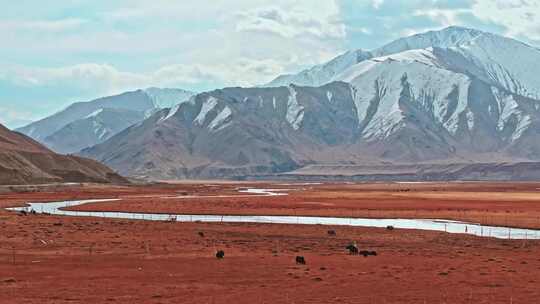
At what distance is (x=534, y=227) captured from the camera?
251 ft

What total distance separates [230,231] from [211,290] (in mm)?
33489

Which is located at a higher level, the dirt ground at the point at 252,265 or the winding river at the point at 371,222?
the winding river at the point at 371,222

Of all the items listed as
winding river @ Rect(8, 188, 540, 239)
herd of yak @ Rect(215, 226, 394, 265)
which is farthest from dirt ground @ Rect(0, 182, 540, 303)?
winding river @ Rect(8, 188, 540, 239)

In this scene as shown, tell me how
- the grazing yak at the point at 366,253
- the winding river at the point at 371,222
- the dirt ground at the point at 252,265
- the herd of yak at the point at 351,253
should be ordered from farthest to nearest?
the winding river at the point at 371,222, the grazing yak at the point at 366,253, the herd of yak at the point at 351,253, the dirt ground at the point at 252,265

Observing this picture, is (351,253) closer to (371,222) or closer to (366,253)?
(366,253)

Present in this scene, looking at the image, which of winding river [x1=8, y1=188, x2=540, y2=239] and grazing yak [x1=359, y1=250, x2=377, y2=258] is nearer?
grazing yak [x1=359, y1=250, x2=377, y2=258]

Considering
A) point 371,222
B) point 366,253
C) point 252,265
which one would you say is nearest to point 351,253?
point 366,253

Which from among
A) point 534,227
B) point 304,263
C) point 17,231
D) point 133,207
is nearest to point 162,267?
point 304,263

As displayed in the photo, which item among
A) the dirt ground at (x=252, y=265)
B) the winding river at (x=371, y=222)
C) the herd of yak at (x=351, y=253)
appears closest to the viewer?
the dirt ground at (x=252, y=265)

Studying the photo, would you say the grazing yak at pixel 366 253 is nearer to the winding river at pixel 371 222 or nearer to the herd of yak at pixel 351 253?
the herd of yak at pixel 351 253

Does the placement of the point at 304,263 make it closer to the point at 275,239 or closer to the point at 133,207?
the point at 275,239

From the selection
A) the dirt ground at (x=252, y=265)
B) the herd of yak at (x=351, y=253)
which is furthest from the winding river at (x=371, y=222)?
the herd of yak at (x=351, y=253)

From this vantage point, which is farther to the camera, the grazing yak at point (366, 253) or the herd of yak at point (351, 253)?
the grazing yak at point (366, 253)

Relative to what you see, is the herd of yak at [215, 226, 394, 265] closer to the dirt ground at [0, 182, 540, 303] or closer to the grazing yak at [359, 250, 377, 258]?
the grazing yak at [359, 250, 377, 258]
